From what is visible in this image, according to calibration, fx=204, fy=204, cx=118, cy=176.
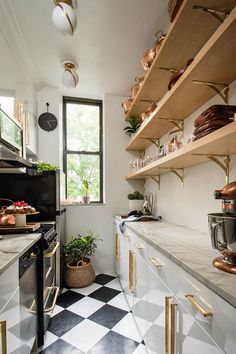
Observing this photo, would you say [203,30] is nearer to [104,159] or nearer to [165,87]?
[165,87]

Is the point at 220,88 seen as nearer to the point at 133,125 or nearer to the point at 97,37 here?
the point at 97,37

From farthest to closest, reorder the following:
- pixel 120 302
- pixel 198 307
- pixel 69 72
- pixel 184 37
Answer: pixel 69 72 < pixel 120 302 < pixel 184 37 < pixel 198 307

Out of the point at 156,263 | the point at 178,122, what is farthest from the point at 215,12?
the point at 156,263

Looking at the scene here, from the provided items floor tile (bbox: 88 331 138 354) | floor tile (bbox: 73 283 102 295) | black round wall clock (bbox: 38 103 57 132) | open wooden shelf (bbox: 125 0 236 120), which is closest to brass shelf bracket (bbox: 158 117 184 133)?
open wooden shelf (bbox: 125 0 236 120)

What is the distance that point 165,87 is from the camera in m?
1.92

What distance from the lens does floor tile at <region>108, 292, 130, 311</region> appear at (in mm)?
1983

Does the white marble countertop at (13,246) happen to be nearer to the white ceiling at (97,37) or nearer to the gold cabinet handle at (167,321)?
the gold cabinet handle at (167,321)

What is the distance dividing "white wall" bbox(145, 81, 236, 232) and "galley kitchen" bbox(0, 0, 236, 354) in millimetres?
12

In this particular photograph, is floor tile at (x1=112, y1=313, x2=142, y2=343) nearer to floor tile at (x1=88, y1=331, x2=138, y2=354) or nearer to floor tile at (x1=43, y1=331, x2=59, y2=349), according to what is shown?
floor tile at (x1=88, y1=331, x2=138, y2=354)

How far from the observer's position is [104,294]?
7.36 ft

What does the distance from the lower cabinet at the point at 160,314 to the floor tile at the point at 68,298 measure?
→ 75 cm

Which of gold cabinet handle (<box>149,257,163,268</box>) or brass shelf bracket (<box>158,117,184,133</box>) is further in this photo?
brass shelf bracket (<box>158,117,184,133</box>)

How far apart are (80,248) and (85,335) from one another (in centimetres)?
99

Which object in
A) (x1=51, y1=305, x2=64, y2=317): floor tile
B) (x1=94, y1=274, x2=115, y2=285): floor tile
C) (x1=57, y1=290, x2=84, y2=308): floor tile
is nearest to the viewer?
(x1=51, y1=305, x2=64, y2=317): floor tile
